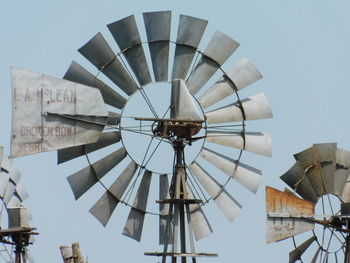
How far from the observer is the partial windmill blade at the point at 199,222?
35094 mm

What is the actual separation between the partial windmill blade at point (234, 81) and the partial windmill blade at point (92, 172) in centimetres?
223

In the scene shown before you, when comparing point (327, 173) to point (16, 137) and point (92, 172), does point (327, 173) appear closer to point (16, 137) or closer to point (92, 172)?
point (92, 172)

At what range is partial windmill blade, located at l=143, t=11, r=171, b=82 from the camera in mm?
34438

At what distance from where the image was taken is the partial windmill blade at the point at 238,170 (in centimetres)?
3500

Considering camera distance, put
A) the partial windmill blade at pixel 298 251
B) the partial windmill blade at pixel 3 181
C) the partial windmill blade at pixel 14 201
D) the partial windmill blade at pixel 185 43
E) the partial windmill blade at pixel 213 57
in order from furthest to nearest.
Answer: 1. the partial windmill blade at pixel 14 201
2. the partial windmill blade at pixel 3 181
3. the partial windmill blade at pixel 298 251
4. the partial windmill blade at pixel 213 57
5. the partial windmill blade at pixel 185 43

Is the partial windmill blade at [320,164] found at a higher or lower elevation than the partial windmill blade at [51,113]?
lower

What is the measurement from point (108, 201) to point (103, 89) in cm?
237

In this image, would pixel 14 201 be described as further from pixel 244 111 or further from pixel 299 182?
pixel 299 182

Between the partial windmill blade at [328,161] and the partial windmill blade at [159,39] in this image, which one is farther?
the partial windmill blade at [328,161]

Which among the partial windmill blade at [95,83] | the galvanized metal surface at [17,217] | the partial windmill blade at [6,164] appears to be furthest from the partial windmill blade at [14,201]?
the partial windmill blade at [95,83]

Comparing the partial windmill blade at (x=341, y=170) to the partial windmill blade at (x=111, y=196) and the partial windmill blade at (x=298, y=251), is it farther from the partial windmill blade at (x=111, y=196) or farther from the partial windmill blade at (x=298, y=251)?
A: the partial windmill blade at (x=111, y=196)

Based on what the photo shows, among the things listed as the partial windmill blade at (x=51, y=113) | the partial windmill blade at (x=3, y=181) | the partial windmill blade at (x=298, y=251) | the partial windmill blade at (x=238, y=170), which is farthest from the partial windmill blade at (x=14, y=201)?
the partial windmill blade at (x=298, y=251)

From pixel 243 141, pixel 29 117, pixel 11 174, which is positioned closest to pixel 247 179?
pixel 243 141

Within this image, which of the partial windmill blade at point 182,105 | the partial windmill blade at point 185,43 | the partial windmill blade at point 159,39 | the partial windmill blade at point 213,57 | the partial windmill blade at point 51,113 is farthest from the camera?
the partial windmill blade at point 213,57
